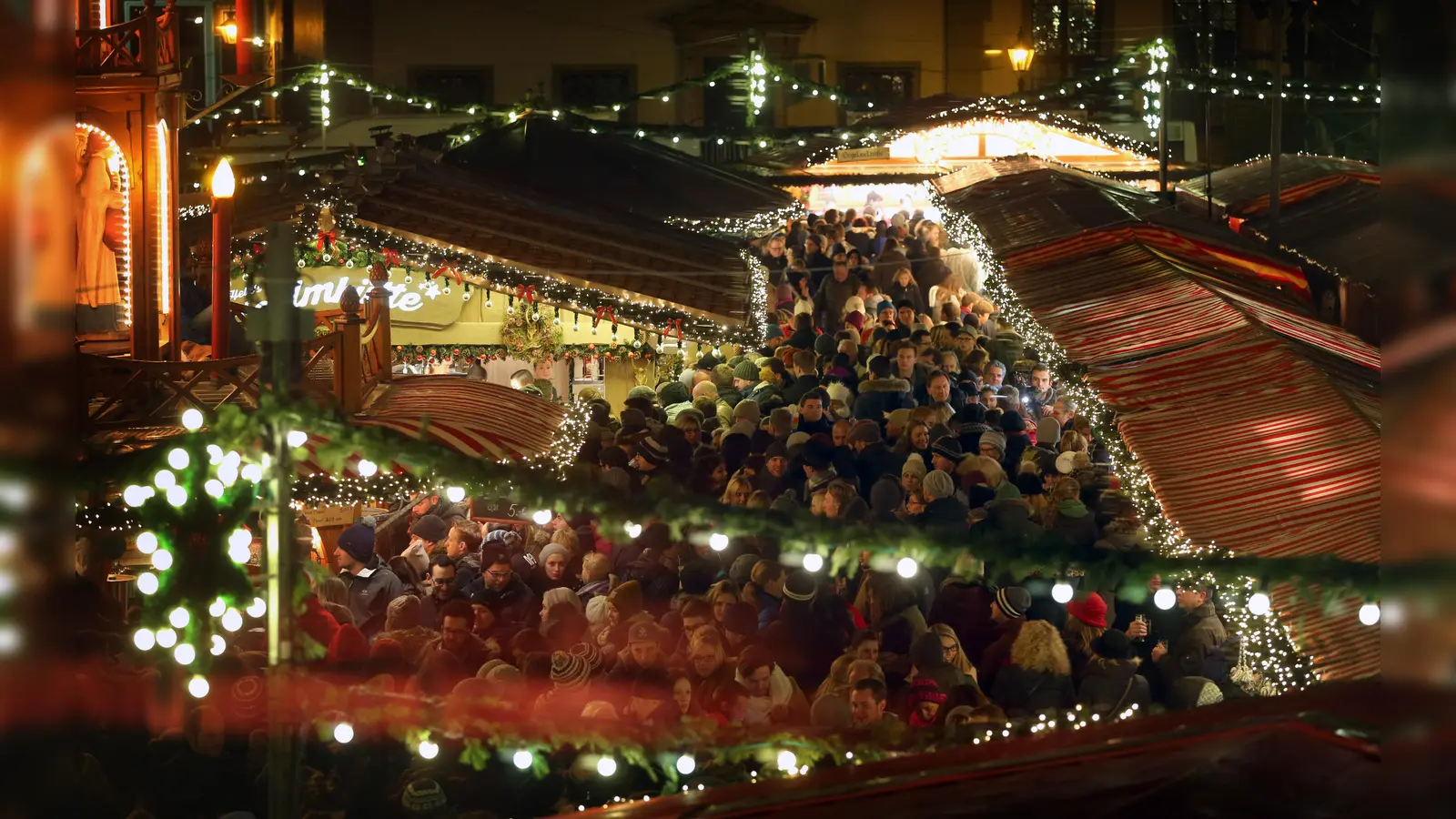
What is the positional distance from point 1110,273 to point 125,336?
6.53 metres

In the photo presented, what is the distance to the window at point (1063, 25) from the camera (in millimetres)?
38875

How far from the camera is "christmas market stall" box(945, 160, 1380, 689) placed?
5980 millimetres

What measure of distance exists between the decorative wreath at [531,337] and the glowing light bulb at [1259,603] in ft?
27.9

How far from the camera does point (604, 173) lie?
53.8 feet

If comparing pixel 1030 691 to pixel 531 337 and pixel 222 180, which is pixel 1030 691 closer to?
pixel 222 180

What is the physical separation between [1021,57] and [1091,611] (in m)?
32.0

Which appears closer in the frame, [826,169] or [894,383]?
[894,383]

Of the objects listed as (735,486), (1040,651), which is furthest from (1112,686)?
(735,486)

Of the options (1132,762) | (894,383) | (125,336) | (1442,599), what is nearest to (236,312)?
(125,336)

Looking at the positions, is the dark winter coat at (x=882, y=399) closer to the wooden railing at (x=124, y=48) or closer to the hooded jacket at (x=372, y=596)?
the hooded jacket at (x=372, y=596)

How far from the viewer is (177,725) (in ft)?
20.6

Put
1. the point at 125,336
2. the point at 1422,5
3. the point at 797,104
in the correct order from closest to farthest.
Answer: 1. the point at 1422,5
2. the point at 125,336
3. the point at 797,104

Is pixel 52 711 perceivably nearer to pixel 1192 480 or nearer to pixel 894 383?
pixel 1192 480

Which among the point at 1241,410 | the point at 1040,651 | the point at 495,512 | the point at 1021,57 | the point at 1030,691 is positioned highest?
the point at 1021,57
